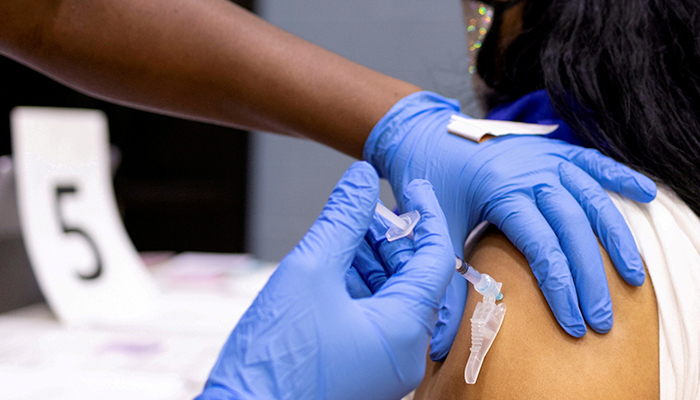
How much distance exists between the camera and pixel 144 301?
280 centimetres

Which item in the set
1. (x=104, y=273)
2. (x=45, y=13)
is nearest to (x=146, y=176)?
(x=104, y=273)

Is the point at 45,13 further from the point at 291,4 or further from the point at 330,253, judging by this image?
the point at 291,4

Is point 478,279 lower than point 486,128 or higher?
lower

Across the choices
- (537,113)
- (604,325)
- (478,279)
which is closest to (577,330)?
(604,325)

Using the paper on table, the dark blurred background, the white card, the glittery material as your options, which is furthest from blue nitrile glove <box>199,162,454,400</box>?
the dark blurred background

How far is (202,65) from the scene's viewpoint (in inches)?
34.5

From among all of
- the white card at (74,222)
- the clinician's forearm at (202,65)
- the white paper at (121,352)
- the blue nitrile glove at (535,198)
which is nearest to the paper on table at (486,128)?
the blue nitrile glove at (535,198)

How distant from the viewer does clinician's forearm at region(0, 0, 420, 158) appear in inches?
32.1

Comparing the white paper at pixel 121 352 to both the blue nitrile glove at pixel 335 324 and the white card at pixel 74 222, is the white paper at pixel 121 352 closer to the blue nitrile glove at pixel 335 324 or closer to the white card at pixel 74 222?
the white card at pixel 74 222

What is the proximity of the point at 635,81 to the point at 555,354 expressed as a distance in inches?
18.8

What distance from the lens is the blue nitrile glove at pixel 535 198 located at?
66 centimetres

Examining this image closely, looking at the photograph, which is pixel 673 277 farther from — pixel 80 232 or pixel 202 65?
pixel 80 232

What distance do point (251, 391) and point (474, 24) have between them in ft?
3.42

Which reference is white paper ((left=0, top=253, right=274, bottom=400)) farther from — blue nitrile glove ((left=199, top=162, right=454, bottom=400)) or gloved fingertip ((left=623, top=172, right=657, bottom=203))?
gloved fingertip ((left=623, top=172, right=657, bottom=203))
